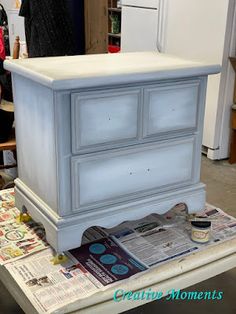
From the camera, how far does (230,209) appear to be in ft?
8.05

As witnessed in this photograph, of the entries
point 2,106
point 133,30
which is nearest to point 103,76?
point 2,106

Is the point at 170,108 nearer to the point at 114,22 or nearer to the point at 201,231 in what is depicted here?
the point at 201,231

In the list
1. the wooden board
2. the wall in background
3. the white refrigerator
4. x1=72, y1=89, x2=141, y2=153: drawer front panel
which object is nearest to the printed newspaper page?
x1=72, y1=89, x2=141, y2=153: drawer front panel

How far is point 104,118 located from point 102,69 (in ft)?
0.43

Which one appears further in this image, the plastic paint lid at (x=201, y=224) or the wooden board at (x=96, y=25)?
the wooden board at (x=96, y=25)

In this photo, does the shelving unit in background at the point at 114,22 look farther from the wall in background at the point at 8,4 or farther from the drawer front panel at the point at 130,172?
the drawer front panel at the point at 130,172

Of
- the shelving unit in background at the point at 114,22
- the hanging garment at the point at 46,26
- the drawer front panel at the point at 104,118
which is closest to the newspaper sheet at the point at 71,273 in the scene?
the drawer front panel at the point at 104,118

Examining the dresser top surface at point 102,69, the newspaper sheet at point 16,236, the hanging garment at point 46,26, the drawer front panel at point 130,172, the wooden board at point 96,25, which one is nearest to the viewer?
the dresser top surface at point 102,69

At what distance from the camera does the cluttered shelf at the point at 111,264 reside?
44.1 inches

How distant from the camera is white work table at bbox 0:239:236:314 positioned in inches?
43.6

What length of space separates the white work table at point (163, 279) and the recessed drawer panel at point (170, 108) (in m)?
0.36

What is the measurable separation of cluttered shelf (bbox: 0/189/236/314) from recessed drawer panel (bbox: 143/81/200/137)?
35cm

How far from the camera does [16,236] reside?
4.52 feet

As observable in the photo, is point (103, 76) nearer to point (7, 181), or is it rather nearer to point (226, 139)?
point (7, 181)
